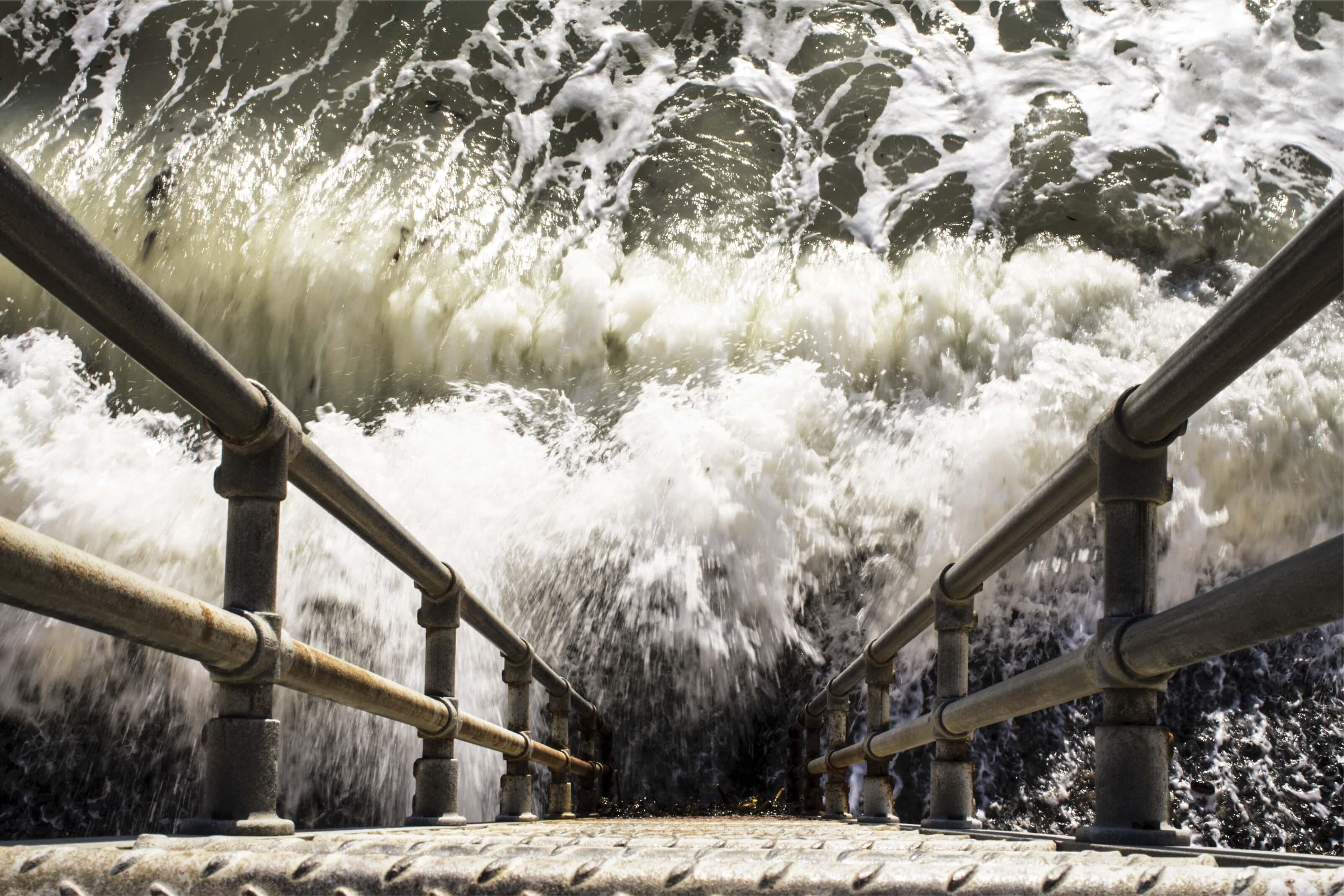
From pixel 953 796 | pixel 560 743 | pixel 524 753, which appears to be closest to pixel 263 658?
pixel 953 796

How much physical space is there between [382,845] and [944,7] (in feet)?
42.6

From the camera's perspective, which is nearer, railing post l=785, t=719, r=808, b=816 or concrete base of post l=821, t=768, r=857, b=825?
concrete base of post l=821, t=768, r=857, b=825

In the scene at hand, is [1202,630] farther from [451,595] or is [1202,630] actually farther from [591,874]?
[451,595]

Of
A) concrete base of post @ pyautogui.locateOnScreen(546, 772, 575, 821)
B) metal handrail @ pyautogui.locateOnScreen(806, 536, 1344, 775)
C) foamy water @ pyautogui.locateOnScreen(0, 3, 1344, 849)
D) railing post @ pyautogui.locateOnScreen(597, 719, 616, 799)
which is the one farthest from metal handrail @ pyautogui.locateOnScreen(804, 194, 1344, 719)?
railing post @ pyautogui.locateOnScreen(597, 719, 616, 799)

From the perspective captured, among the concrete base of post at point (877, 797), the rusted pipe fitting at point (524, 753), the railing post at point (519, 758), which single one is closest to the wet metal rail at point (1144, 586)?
the concrete base of post at point (877, 797)

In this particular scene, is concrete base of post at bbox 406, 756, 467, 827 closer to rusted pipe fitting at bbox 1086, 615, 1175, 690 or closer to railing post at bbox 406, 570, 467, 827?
railing post at bbox 406, 570, 467, 827

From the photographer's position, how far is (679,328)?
945 centimetres

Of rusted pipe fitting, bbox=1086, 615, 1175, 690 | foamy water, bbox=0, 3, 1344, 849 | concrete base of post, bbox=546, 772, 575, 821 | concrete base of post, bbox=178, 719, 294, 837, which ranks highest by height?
foamy water, bbox=0, 3, 1344, 849

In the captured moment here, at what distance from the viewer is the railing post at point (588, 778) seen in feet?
22.2

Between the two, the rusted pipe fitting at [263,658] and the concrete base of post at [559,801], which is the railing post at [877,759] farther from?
the rusted pipe fitting at [263,658]

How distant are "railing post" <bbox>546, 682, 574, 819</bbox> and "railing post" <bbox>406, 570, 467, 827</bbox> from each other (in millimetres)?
2072

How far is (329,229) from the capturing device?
1024 centimetres

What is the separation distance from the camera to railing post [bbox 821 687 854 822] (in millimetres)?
5578

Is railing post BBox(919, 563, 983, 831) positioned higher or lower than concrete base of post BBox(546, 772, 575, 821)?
higher
